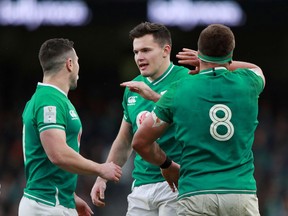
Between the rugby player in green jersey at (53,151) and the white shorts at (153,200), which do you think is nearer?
the rugby player in green jersey at (53,151)

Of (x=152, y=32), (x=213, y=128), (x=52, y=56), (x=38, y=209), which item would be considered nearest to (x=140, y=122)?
(x=152, y=32)

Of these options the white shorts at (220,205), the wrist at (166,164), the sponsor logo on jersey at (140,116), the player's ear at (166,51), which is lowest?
the white shorts at (220,205)

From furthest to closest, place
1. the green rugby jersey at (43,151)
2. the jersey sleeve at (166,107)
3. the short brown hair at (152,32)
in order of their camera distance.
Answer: the short brown hair at (152,32) → the green rugby jersey at (43,151) → the jersey sleeve at (166,107)

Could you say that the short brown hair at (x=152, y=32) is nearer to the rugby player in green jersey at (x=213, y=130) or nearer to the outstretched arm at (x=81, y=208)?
the rugby player in green jersey at (x=213, y=130)

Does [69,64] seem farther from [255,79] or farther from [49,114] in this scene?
[255,79]

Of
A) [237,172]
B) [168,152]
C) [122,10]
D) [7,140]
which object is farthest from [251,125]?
[7,140]

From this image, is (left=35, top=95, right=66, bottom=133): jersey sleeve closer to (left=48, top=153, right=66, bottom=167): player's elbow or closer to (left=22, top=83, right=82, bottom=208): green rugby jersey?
(left=22, top=83, right=82, bottom=208): green rugby jersey

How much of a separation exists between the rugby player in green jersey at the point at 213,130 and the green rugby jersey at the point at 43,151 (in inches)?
25.9

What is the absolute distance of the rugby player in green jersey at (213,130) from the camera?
5844mm

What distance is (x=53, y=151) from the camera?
615 centimetres

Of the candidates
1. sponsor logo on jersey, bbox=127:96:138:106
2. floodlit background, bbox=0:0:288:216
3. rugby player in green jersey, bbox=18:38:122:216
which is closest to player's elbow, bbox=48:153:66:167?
rugby player in green jersey, bbox=18:38:122:216

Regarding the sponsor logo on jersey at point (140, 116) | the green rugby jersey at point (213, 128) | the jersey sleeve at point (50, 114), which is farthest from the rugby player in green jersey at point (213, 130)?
the sponsor logo on jersey at point (140, 116)

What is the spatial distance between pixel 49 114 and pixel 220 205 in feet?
4.68

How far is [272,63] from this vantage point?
59.9ft
